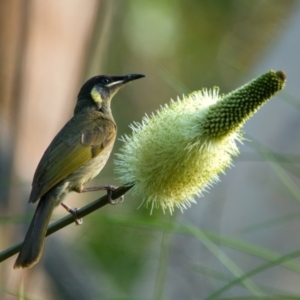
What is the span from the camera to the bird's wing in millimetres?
3088

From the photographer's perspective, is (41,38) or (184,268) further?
(41,38)

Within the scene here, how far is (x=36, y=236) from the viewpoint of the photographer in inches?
105

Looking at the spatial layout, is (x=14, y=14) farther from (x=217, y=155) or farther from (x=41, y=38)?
(x=217, y=155)

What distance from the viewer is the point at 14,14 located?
618 cm

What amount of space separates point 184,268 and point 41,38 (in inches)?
91.4

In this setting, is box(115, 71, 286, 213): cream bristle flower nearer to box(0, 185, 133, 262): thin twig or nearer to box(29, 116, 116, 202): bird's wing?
box(0, 185, 133, 262): thin twig

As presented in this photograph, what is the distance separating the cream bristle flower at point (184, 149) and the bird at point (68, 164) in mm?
325

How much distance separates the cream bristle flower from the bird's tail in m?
0.40

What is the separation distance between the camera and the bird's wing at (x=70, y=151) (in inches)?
122

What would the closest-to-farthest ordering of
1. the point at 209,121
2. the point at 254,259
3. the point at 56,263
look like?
1. the point at 209,121
2. the point at 254,259
3. the point at 56,263

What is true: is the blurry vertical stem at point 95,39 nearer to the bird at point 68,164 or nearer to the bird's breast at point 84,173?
the bird at point 68,164

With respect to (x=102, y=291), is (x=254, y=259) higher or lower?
higher

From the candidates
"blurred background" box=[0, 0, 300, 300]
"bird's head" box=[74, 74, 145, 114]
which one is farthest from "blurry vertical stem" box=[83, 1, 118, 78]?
"bird's head" box=[74, 74, 145, 114]

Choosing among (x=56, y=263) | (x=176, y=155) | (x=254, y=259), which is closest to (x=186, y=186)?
(x=176, y=155)
